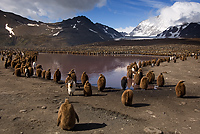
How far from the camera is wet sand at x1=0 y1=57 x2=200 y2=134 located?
565cm

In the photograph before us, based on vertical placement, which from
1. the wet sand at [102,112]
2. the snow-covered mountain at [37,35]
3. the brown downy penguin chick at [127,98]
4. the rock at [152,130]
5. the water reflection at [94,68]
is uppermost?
the snow-covered mountain at [37,35]

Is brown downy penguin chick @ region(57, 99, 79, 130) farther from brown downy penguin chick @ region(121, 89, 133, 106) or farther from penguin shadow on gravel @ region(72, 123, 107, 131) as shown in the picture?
brown downy penguin chick @ region(121, 89, 133, 106)

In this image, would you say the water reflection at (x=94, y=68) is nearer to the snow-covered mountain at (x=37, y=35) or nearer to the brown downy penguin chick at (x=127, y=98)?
the brown downy penguin chick at (x=127, y=98)

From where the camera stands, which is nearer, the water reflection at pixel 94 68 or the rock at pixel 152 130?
the rock at pixel 152 130

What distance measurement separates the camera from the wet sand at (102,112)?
5.65m

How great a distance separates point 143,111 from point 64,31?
149 metres

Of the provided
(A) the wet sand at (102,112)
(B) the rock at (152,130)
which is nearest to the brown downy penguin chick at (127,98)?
(A) the wet sand at (102,112)

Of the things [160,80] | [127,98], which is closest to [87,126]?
[127,98]

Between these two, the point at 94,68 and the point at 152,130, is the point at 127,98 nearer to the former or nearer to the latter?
the point at 152,130

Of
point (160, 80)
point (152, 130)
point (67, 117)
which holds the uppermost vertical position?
point (160, 80)

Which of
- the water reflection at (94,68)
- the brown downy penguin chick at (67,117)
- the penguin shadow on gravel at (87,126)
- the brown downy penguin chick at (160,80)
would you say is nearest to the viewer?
the brown downy penguin chick at (67,117)

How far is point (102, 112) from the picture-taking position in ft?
23.6

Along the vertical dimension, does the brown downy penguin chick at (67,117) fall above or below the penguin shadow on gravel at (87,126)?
above

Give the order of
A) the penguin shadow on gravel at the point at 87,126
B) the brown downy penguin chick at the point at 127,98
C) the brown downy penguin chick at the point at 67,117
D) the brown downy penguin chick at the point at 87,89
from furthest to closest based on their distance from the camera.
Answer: the brown downy penguin chick at the point at 87,89
the brown downy penguin chick at the point at 127,98
the penguin shadow on gravel at the point at 87,126
the brown downy penguin chick at the point at 67,117
